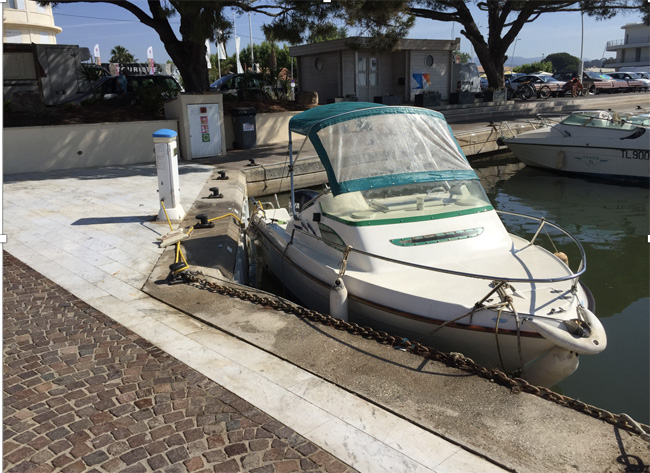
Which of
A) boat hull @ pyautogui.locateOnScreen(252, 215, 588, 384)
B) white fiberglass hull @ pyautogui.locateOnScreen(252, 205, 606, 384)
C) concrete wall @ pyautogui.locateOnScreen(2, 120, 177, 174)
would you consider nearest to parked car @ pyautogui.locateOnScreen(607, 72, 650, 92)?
concrete wall @ pyautogui.locateOnScreen(2, 120, 177, 174)

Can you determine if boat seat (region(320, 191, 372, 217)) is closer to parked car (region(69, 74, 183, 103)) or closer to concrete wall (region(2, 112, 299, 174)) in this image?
concrete wall (region(2, 112, 299, 174))

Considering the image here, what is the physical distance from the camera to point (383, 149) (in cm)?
662

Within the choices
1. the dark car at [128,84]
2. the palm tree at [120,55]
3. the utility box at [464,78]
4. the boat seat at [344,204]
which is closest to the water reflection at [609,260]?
the boat seat at [344,204]

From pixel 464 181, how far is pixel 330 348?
2999 mm

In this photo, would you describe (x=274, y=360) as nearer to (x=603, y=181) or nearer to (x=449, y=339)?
(x=449, y=339)

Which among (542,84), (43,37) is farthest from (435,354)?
(43,37)

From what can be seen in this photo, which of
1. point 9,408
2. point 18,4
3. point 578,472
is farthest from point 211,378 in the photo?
point 18,4

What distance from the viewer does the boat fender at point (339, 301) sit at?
5621 millimetres

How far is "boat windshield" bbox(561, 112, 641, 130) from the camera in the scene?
15.6 meters

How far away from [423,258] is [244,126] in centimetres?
1282

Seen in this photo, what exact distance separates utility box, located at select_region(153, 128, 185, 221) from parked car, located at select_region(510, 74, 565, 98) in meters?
28.9

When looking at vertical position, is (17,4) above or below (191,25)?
above

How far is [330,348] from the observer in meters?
4.83

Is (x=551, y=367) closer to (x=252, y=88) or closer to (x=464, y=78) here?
(x=252, y=88)
